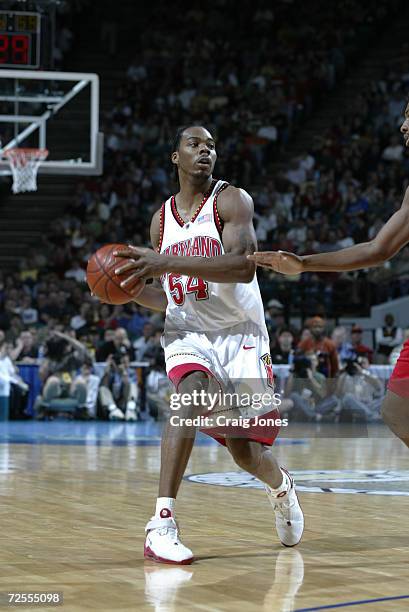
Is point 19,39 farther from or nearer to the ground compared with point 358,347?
farther from the ground

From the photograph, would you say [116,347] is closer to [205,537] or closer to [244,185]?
[244,185]

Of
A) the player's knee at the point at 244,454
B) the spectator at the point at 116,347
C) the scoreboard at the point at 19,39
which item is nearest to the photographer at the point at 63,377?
the spectator at the point at 116,347

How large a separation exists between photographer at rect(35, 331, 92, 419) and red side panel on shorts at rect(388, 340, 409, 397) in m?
11.3

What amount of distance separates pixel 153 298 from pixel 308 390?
943cm

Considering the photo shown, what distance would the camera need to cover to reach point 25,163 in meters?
13.4

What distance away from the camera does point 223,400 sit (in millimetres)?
4961

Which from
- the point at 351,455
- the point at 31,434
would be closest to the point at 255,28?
the point at 31,434

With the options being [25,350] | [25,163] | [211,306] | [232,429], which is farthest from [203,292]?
[25,350]

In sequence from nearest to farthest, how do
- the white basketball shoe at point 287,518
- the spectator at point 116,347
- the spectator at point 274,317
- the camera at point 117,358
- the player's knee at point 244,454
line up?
the player's knee at point 244,454
the white basketball shoe at point 287,518
the camera at point 117,358
the spectator at point 116,347
the spectator at point 274,317

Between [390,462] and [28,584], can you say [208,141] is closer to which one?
[28,584]

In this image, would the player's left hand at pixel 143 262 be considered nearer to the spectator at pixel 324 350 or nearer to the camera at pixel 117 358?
the spectator at pixel 324 350

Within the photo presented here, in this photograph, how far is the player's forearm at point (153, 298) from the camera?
206 inches

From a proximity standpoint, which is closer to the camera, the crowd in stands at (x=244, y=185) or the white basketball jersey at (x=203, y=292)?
the white basketball jersey at (x=203, y=292)

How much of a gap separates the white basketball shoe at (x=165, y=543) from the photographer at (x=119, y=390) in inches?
422
